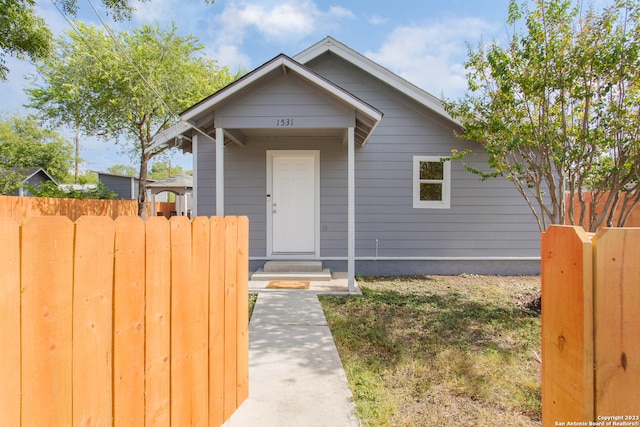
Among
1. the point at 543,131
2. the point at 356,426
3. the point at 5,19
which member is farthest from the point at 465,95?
the point at 5,19

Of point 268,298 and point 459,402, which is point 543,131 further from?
point 268,298

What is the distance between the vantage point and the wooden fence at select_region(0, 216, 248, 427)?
1.05 metres

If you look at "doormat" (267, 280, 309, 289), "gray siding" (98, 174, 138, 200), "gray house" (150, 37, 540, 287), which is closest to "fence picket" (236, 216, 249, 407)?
"doormat" (267, 280, 309, 289)

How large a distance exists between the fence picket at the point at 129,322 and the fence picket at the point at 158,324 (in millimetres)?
42

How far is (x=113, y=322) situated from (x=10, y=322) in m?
0.39

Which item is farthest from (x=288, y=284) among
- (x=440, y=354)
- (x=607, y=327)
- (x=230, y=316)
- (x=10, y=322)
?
(x=607, y=327)

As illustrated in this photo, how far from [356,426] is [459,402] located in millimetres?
870

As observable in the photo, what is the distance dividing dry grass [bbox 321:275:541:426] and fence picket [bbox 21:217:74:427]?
1.89 m

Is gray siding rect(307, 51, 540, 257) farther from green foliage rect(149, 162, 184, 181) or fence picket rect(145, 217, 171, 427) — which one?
green foliage rect(149, 162, 184, 181)

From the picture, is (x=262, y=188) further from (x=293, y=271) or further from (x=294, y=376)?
(x=294, y=376)

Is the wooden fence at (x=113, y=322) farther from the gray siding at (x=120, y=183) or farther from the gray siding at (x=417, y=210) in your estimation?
the gray siding at (x=120, y=183)

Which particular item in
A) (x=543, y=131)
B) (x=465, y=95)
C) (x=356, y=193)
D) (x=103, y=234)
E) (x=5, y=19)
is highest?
(x=5, y=19)

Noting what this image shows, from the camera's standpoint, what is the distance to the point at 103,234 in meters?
1.34

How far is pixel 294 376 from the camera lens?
302 centimetres
